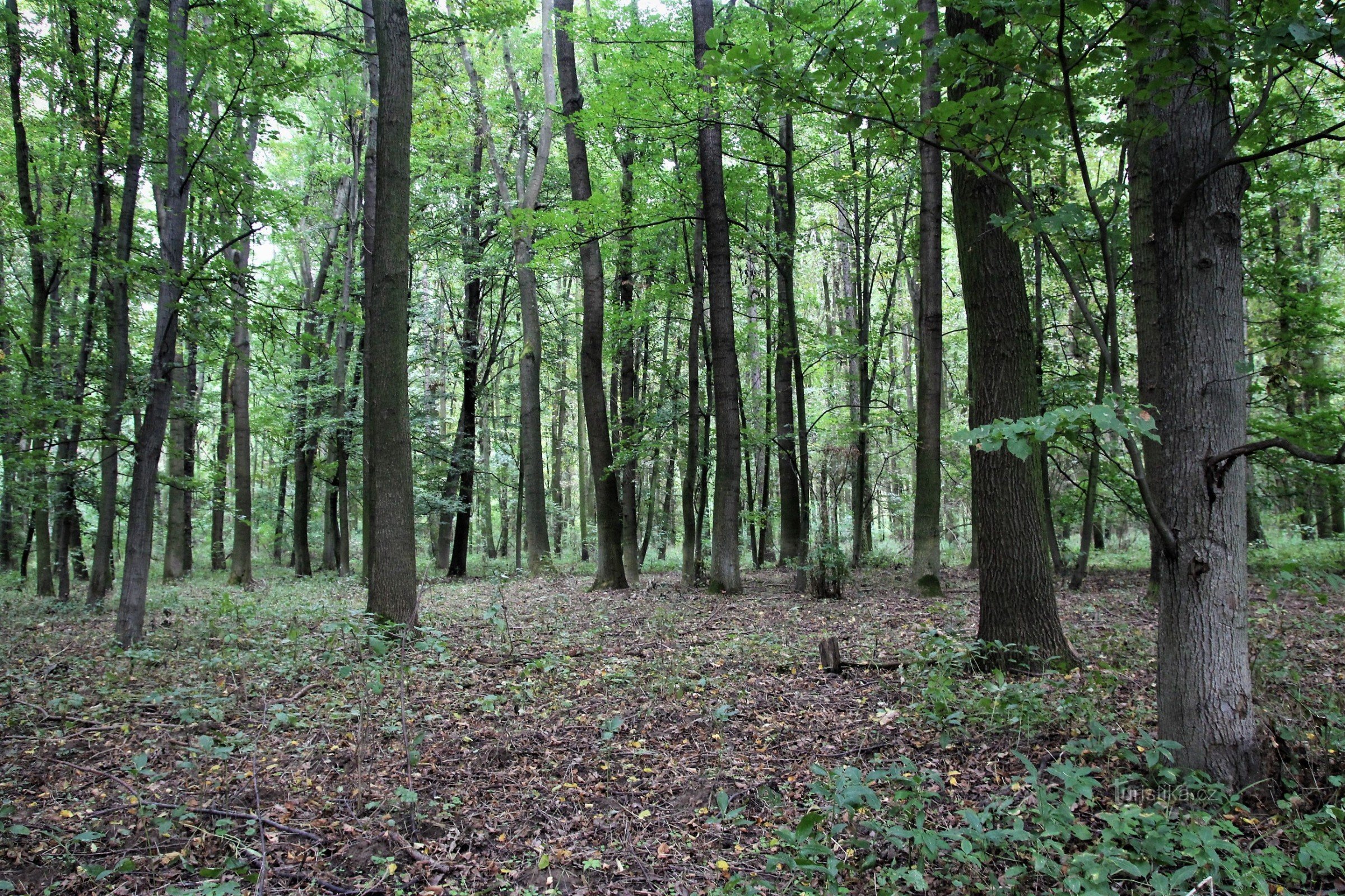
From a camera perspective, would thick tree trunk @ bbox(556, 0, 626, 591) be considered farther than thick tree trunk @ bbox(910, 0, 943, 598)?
Yes

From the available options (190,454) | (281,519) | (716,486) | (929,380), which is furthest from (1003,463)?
(281,519)

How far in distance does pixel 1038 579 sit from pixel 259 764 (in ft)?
18.3

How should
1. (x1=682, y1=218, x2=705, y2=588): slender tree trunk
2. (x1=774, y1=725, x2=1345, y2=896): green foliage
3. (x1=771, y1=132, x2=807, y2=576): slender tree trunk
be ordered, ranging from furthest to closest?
(x1=682, y1=218, x2=705, y2=588): slender tree trunk, (x1=771, y1=132, x2=807, y2=576): slender tree trunk, (x1=774, y1=725, x2=1345, y2=896): green foliage

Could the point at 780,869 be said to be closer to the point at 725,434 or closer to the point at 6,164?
the point at 725,434

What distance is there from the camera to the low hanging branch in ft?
8.25

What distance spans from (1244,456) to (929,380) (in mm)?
7360

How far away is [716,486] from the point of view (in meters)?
11.1

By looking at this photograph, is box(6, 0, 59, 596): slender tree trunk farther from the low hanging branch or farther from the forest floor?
the low hanging branch

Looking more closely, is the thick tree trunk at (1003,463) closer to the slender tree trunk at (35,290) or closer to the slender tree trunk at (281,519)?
the slender tree trunk at (35,290)

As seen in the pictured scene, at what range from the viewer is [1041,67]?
3.43 meters

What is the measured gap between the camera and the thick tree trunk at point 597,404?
39.7 feet

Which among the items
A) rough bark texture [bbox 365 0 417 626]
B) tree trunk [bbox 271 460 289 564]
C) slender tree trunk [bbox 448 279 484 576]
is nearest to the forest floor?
rough bark texture [bbox 365 0 417 626]

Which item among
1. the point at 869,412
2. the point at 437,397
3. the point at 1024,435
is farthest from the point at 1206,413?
the point at 437,397

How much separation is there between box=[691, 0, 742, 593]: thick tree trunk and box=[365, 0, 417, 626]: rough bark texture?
4.91 metres
